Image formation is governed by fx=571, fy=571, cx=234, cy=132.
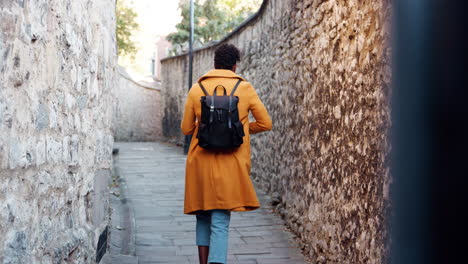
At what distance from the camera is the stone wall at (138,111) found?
754 inches

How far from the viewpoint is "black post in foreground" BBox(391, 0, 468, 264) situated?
4.76ft

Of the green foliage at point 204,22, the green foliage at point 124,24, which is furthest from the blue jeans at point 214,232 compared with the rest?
the green foliage at point 124,24

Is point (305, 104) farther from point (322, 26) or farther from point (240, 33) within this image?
point (240, 33)

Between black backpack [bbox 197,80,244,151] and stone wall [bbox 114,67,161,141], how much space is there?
15820 millimetres

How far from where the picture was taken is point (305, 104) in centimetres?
482

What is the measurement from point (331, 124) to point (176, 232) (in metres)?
2.06

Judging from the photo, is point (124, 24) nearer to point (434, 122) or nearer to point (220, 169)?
point (220, 169)

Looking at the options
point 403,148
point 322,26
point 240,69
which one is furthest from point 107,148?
point 240,69

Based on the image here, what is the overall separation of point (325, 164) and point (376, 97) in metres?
1.16

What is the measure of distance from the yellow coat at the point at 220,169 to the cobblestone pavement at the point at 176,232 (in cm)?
87

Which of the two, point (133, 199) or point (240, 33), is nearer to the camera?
point (133, 199)

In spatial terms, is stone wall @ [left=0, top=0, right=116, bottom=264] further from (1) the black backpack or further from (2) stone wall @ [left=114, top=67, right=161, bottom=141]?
(2) stone wall @ [left=114, top=67, right=161, bottom=141]

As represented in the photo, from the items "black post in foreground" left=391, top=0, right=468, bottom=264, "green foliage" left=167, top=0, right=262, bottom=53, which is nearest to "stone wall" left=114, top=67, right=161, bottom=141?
"green foliage" left=167, top=0, right=262, bottom=53

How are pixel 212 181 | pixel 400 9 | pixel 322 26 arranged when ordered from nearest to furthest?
pixel 400 9 → pixel 212 181 → pixel 322 26
